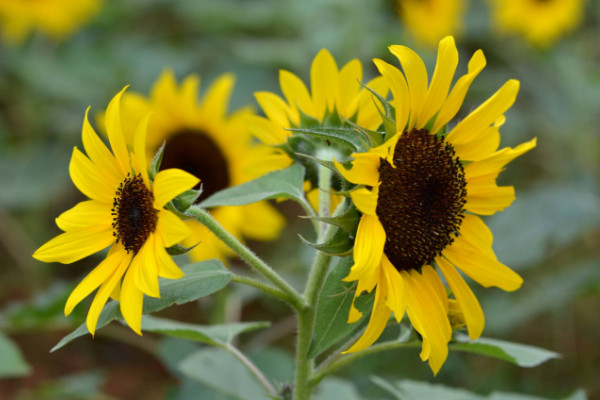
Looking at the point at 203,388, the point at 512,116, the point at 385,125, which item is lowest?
the point at 203,388

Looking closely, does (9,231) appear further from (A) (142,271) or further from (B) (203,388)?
(A) (142,271)

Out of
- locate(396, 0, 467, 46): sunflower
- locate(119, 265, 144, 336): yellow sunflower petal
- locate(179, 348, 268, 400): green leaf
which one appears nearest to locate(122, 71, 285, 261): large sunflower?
locate(179, 348, 268, 400): green leaf

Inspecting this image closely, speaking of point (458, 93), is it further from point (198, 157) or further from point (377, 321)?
point (198, 157)

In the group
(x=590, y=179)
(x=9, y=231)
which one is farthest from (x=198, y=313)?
(x=590, y=179)

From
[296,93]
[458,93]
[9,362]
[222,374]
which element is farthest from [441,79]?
[9,362]

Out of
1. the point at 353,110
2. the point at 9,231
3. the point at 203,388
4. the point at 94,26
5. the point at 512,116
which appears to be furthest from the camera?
the point at 94,26

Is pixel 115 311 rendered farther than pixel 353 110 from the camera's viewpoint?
No

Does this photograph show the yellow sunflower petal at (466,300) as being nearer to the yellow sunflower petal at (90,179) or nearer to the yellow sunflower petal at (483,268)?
the yellow sunflower petal at (483,268)
